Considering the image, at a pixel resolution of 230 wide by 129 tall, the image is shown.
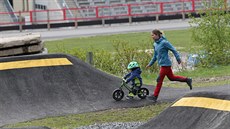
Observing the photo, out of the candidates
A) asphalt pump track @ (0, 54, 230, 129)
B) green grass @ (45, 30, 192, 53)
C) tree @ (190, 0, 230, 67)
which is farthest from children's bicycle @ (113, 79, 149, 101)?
green grass @ (45, 30, 192, 53)

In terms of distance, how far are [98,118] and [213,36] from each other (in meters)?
9.54

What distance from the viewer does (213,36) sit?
2205 cm

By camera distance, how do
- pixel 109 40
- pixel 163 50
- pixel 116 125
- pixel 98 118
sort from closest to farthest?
1. pixel 116 125
2. pixel 98 118
3. pixel 163 50
4. pixel 109 40

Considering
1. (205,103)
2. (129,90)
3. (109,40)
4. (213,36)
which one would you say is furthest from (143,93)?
(109,40)

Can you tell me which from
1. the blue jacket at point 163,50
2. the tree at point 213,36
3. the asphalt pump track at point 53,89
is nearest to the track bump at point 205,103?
the asphalt pump track at point 53,89

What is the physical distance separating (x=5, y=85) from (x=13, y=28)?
3234 centimetres

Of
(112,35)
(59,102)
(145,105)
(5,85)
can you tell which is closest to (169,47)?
(145,105)

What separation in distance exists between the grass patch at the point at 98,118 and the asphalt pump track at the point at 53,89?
398 mm

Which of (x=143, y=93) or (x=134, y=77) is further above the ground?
(x=134, y=77)

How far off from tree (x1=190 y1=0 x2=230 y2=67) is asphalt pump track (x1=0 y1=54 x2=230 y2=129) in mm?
5575

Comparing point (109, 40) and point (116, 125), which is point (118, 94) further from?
point (109, 40)

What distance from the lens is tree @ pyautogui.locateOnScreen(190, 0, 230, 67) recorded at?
22016 millimetres

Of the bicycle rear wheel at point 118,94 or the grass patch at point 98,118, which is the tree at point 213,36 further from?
the grass patch at point 98,118

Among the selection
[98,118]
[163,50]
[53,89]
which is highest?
[163,50]
